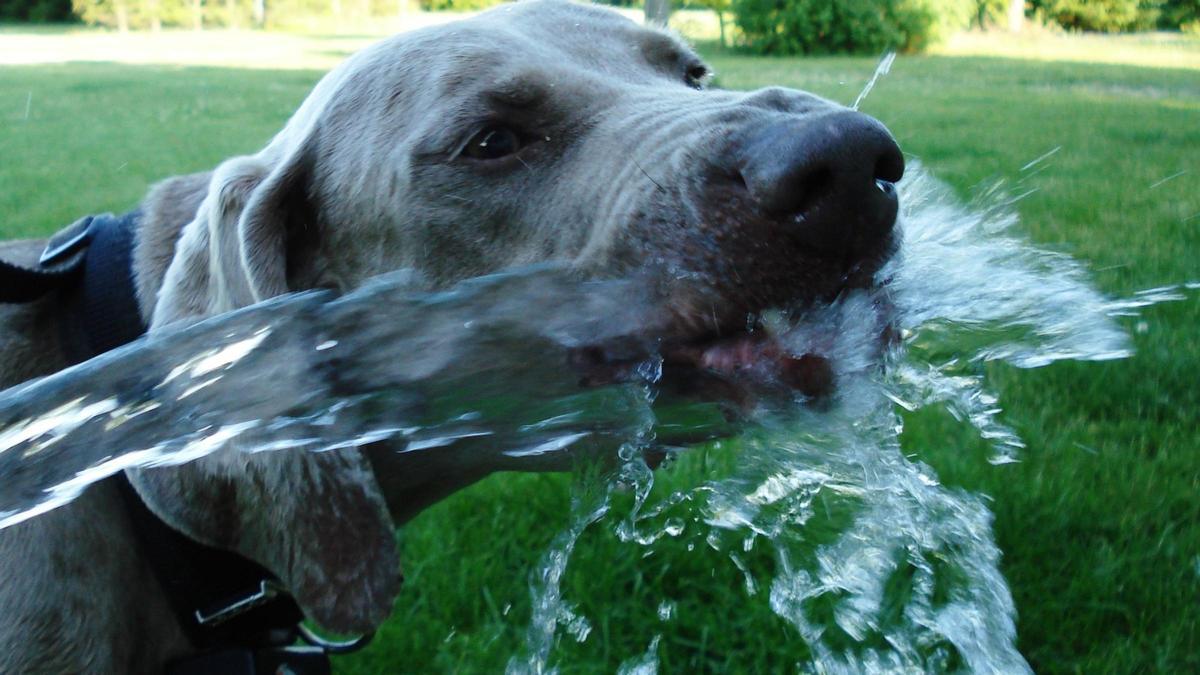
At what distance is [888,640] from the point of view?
300cm

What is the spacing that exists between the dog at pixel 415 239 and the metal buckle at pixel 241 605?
0.15 feet

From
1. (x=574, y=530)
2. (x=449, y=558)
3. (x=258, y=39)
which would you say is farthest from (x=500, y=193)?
(x=258, y=39)

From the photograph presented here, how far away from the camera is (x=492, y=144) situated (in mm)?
2352

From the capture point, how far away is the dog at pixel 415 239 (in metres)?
1.84

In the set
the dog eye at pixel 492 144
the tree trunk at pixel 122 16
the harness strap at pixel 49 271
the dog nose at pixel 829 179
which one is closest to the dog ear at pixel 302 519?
the harness strap at pixel 49 271

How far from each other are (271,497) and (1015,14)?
30.2 metres

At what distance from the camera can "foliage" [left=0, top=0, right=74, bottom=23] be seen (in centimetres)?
4019

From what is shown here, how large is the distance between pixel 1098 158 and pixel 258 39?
2725cm

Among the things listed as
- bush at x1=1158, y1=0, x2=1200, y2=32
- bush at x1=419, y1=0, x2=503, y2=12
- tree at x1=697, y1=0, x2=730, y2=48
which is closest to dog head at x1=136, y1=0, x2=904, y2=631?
tree at x1=697, y1=0, x2=730, y2=48

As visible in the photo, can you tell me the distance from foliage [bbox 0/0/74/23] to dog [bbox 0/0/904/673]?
43.9 meters

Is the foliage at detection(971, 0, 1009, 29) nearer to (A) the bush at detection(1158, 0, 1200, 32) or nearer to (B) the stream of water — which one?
(A) the bush at detection(1158, 0, 1200, 32)

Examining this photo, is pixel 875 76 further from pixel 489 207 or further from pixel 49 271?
pixel 49 271

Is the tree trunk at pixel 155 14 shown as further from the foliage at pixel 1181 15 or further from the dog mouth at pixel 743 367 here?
the dog mouth at pixel 743 367

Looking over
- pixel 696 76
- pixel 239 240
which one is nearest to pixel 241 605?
pixel 239 240
